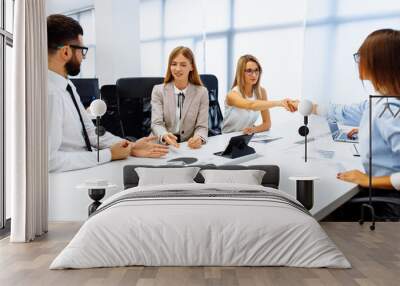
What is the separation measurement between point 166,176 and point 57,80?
5.92ft

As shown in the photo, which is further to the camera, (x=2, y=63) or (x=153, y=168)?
(x=153, y=168)

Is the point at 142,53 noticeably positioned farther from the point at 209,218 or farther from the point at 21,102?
the point at 209,218

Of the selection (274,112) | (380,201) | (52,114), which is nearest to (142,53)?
(52,114)

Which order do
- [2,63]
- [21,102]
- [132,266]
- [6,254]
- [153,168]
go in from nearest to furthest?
[132,266] → [6,254] → [21,102] → [2,63] → [153,168]

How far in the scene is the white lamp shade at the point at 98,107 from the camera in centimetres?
655

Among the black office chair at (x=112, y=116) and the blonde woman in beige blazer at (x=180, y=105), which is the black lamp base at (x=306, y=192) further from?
the black office chair at (x=112, y=116)

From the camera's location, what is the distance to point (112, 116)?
661 cm

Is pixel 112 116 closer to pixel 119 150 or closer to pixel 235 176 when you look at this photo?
pixel 119 150

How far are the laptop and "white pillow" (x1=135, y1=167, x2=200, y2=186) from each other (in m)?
1.70

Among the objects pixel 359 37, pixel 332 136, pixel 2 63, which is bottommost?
pixel 332 136

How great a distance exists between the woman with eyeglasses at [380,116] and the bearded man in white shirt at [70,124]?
2.31 metres

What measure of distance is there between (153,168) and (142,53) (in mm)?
1428

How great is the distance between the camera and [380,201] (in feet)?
21.3

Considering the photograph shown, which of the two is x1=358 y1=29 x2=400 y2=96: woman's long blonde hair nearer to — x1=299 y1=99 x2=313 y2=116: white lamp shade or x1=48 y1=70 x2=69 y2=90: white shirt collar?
x1=299 y1=99 x2=313 y2=116: white lamp shade
